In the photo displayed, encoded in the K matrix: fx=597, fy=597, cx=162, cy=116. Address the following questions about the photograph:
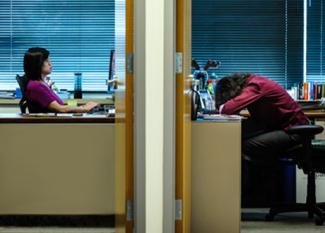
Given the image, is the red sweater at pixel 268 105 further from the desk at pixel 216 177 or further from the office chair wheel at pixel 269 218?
the desk at pixel 216 177

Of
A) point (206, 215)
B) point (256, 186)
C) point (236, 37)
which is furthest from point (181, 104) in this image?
point (236, 37)

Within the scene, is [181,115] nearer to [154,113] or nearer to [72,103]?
[154,113]

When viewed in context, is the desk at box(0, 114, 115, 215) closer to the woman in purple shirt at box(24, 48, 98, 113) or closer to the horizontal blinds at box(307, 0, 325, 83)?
the woman in purple shirt at box(24, 48, 98, 113)

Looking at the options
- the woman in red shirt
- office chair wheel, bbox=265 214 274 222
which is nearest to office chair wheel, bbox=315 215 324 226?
office chair wheel, bbox=265 214 274 222

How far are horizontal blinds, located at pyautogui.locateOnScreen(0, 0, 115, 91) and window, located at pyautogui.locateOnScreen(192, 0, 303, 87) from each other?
101 centimetres

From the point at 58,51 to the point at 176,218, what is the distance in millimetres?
3775

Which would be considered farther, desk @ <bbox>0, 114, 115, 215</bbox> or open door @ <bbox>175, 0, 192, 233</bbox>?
desk @ <bbox>0, 114, 115, 215</bbox>

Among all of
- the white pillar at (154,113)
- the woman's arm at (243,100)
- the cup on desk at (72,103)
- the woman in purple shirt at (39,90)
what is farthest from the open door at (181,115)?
the cup on desk at (72,103)

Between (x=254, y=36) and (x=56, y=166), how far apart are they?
2955 millimetres

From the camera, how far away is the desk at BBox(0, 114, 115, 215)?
404 centimetres

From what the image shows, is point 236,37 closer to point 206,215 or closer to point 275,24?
point 275,24

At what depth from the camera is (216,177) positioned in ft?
11.6

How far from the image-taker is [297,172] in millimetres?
4836

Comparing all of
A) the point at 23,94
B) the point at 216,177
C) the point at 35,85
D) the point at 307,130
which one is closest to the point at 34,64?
the point at 35,85
